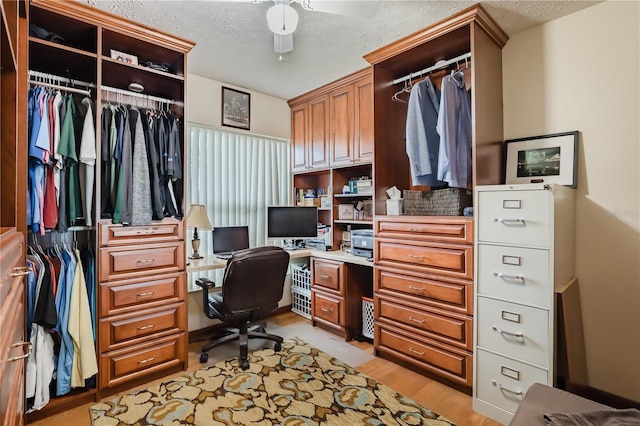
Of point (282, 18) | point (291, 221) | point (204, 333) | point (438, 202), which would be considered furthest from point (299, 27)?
point (204, 333)

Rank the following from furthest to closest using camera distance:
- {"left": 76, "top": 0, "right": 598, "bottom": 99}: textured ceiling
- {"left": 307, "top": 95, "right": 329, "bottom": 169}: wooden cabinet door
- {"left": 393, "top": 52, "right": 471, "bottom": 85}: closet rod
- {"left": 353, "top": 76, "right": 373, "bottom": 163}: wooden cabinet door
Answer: {"left": 307, "top": 95, "right": 329, "bottom": 169}: wooden cabinet door
{"left": 353, "top": 76, "right": 373, "bottom": 163}: wooden cabinet door
{"left": 393, "top": 52, "right": 471, "bottom": 85}: closet rod
{"left": 76, "top": 0, "right": 598, "bottom": 99}: textured ceiling

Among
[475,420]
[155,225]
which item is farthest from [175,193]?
[475,420]

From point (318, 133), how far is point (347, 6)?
1.83m

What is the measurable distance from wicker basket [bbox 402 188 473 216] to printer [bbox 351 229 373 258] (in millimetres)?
488

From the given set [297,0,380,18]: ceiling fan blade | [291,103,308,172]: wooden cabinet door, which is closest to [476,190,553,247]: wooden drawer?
[297,0,380,18]: ceiling fan blade

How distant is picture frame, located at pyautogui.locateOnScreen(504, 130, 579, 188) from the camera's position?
2188mm

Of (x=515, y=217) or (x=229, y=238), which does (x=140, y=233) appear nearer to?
(x=229, y=238)

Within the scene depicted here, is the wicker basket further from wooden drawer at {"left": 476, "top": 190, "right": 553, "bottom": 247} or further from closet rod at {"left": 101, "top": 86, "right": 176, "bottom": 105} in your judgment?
closet rod at {"left": 101, "top": 86, "right": 176, "bottom": 105}

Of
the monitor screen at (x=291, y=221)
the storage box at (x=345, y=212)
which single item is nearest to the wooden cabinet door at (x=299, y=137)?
the monitor screen at (x=291, y=221)

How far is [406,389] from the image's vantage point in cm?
225

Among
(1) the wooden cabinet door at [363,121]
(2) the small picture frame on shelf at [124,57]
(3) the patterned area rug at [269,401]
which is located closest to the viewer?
(3) the patterned area rug at [269,401]

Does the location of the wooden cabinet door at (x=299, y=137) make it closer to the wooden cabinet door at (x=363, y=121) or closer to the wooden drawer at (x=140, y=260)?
the wooden cabinet door at (x=363, y=121)

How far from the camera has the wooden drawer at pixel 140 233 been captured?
2127 millimetres

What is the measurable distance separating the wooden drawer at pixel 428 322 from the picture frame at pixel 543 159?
3.71ft
